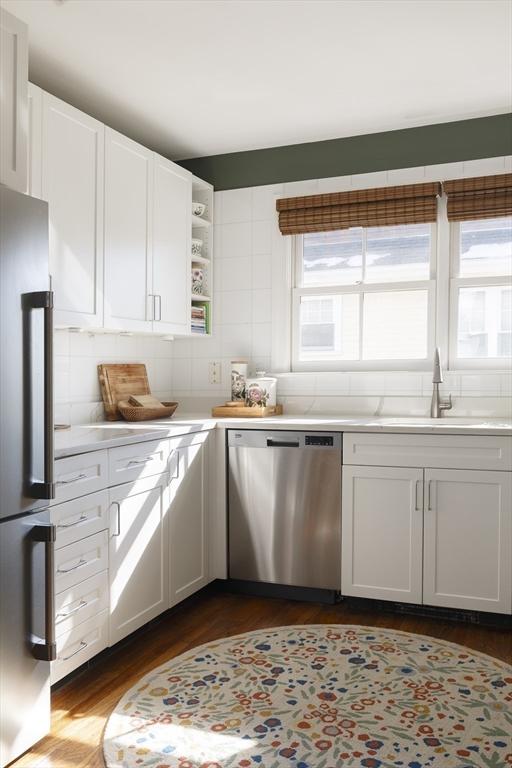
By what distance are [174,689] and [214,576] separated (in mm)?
1067

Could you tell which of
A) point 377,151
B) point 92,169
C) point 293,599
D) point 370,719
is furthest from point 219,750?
point 377,151

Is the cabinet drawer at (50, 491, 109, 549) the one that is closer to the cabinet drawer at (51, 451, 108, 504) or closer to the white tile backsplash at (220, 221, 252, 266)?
the cabinet drawer at (51, 451, 108, 504)

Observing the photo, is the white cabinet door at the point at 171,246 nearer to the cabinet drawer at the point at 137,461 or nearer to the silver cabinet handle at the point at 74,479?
the cabinet drawer at the point at 137,461

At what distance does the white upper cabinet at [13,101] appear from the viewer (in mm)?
2023

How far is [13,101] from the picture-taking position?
2061 mm

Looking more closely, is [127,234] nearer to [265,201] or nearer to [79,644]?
[265,201]

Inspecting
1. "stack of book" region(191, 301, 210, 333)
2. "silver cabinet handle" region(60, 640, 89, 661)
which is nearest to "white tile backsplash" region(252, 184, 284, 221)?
"stack of book" region(191, 301, 210, 333)

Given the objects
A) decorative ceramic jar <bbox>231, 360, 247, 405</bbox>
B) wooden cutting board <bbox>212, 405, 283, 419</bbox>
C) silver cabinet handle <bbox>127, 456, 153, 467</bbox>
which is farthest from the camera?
decorative ceramic jar <bbox>231, 360, 247, 405</bbox>

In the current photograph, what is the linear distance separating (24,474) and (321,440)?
1.64 meters

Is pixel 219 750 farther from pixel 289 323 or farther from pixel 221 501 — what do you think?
pixel 289 323

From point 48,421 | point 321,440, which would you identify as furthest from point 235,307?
point 48,421

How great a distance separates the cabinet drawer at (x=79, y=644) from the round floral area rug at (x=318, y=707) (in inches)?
8.4

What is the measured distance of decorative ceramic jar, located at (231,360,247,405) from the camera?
12.9ft

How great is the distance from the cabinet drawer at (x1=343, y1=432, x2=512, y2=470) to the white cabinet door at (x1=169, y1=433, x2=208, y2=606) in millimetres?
729
